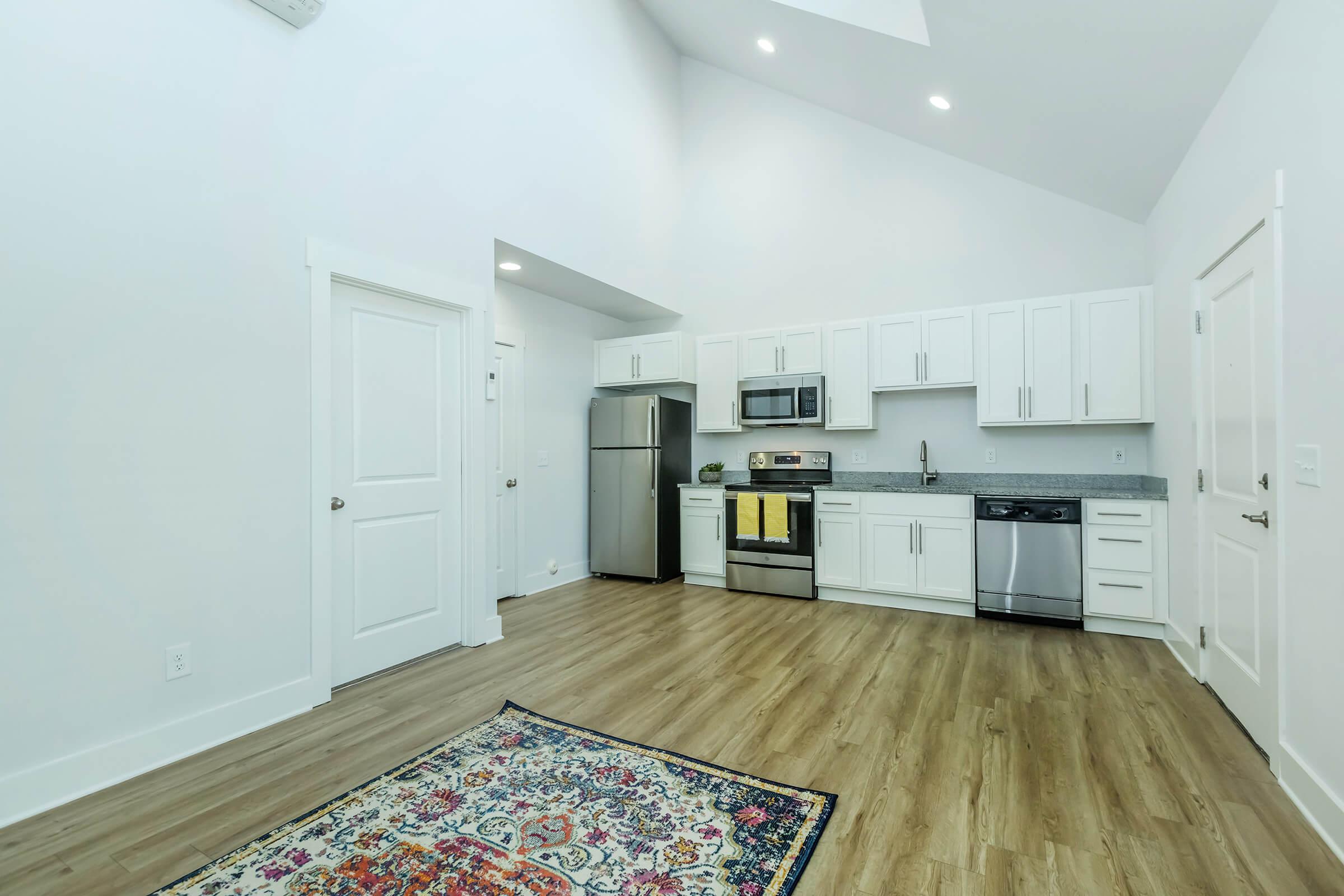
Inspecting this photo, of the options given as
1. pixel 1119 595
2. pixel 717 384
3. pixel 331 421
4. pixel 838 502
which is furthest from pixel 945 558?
pixel 331 421

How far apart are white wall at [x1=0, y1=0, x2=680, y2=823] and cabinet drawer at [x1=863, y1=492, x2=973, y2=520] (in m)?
3.39

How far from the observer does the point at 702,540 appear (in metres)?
5.24

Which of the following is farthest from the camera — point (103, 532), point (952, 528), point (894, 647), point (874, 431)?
point (874, 431)

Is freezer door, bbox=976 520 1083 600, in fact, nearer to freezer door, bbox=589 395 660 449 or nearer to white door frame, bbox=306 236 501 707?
freezer door, bbox=589 395 660 449

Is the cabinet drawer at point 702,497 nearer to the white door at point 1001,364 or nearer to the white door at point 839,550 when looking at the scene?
the white door at point 839,550

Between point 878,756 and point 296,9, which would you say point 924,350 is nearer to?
point 878,756

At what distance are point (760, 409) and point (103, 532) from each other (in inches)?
164

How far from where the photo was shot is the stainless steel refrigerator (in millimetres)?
5262

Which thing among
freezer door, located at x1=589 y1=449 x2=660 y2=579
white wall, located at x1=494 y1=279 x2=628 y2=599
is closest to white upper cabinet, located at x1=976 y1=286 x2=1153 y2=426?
freezer door, located at x1=589 y1=449 x2=660 y2=579

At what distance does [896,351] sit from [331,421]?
3.86 metres

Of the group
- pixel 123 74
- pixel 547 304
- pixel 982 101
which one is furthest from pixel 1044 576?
pixel 123 74

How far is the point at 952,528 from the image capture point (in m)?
4.23

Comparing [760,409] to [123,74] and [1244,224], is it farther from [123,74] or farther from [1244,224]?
[123,74]

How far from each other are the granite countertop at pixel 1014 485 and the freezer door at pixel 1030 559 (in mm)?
232
